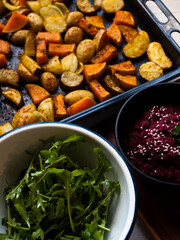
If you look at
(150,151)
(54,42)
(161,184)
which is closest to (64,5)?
(54,42)

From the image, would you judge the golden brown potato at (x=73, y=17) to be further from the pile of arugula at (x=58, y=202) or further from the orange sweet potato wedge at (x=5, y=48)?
the pile of arugula at (x=58, y=202)

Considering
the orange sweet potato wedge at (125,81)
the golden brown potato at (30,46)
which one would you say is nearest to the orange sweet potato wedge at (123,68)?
the orange sweet potato wedge at (125,81)

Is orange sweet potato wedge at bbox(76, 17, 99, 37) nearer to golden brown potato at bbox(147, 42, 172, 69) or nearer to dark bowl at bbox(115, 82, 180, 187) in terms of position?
golden brown potato at bbox(147, 42, 172, 69)

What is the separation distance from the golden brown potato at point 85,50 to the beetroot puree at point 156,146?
1.38ft

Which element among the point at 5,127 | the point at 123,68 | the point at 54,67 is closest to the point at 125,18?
the point at 123,68

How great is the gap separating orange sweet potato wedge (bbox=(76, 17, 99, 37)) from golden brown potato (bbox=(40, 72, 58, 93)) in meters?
0.30

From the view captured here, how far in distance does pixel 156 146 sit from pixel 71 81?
1.55ft

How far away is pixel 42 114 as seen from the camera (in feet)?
4.01

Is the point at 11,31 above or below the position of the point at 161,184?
above

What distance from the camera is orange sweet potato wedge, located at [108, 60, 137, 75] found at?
1325mm

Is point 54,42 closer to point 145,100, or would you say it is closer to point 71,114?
point 71,114

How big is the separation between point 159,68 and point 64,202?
76 centimetres

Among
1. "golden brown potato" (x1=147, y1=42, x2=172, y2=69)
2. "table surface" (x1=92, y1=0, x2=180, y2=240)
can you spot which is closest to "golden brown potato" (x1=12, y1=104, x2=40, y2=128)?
"table surface" (x1=92, y1=0, x2=180, y2=240)

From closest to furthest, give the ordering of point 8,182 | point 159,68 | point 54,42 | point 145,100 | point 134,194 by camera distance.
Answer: point 134,194
point 8,182
point 145,100
point 159,68
point 54,42
